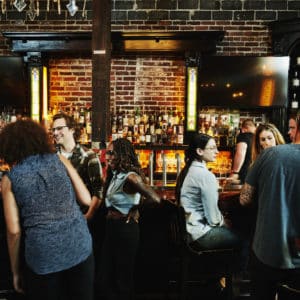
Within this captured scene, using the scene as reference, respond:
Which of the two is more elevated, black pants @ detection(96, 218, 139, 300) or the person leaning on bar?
the person leaning on bar

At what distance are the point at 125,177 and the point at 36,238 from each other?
1.04 meters

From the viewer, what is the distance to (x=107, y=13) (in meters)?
4.28

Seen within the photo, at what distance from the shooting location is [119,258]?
305 cm

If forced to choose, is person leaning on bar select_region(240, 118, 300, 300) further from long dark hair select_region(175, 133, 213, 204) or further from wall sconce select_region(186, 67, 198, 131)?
wall sconce select_region(186, 67, 198, 131)

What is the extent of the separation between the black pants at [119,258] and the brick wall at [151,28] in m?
3.87

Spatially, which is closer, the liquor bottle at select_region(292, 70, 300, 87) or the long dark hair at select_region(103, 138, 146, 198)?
the long dark hair at select_region(103, 138, 146, 198)

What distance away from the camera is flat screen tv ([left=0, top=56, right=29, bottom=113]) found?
637 centimetres

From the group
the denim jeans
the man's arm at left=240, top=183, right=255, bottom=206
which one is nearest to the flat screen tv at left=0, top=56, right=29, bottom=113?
the denim jeans

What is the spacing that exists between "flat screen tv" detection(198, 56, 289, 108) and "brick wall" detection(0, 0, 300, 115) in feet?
1.28

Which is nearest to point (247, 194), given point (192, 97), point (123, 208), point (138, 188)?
point (138, 188)

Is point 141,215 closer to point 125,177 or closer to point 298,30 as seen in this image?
point 125,177

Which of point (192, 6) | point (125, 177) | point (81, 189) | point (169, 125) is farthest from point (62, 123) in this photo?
point (192, 6)

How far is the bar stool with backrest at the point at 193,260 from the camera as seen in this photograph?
301cm

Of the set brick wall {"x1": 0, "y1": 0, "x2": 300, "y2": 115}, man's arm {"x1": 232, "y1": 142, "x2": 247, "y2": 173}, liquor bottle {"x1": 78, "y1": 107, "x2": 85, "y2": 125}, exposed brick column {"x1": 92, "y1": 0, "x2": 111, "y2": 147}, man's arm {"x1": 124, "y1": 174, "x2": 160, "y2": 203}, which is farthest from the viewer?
brick wall {"x1": 0, "y1": 0, "x2": 300, "y2": 115}
